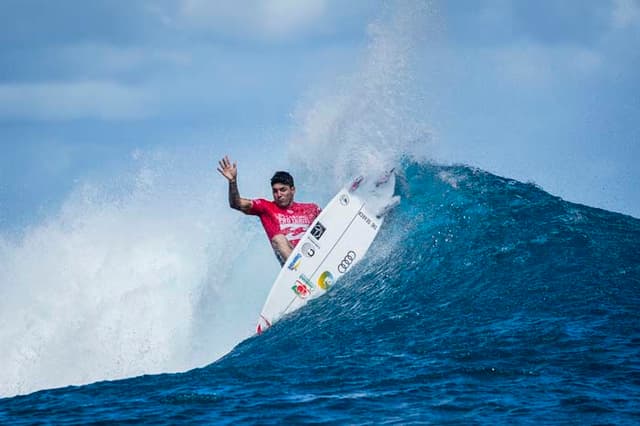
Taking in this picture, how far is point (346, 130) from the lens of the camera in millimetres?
12648

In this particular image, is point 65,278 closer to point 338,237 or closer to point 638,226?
point 338,237

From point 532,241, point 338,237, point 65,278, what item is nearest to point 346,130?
point 338,237

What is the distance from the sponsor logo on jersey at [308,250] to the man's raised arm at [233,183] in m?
0.92

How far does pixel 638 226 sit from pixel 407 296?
4348 millimetres

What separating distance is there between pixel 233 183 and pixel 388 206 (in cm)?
267

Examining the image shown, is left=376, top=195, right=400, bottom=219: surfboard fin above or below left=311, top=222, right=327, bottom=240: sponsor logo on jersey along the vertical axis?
above

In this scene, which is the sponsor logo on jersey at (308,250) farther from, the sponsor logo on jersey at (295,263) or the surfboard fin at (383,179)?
the surfboard fin at (383,179)

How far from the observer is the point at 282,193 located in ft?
32.7

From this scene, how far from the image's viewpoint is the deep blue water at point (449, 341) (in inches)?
214

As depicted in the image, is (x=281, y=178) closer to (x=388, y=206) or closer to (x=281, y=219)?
(x=281, y=219)

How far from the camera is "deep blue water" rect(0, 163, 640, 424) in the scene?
5.43 meters

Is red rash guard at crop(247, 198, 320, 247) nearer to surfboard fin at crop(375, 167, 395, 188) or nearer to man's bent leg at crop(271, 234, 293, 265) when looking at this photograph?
man's bent leg at crop(271, 234, 293, 265)

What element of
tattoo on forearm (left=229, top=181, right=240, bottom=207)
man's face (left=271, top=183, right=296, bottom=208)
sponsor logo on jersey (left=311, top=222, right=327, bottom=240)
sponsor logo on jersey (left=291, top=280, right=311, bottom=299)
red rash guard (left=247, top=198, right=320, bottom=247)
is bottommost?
sponsor logo on jersey (left=291, top=280, right=311, bottom=299)

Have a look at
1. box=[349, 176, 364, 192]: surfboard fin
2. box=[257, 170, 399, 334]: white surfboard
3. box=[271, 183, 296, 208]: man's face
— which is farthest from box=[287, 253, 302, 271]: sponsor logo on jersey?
box=[349, 176, 364, 192]: surfboard fin
